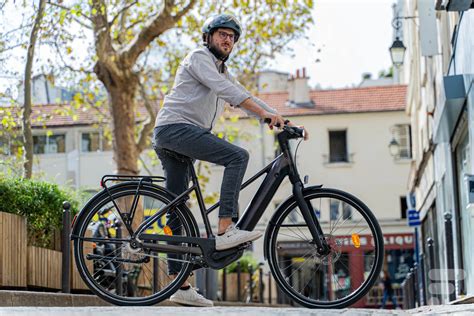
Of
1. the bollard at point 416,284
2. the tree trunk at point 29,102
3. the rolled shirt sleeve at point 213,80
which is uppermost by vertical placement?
the tree trunk at point 29,102

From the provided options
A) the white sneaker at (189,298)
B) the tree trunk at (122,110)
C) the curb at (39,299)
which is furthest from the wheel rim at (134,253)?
the tree trunk at (122,110)

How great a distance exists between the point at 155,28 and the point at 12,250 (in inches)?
463

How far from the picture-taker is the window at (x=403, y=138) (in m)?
50.1

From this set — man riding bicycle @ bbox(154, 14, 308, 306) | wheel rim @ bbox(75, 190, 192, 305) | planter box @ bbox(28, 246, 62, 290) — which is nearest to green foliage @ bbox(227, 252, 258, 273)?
planter box @ bbox(28, 246, 62, 290)

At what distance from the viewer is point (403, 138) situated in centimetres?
5016

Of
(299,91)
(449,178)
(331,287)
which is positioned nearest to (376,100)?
(299,91)

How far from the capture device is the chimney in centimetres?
5319

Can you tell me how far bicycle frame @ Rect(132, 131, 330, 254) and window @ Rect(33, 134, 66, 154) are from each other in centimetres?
4751

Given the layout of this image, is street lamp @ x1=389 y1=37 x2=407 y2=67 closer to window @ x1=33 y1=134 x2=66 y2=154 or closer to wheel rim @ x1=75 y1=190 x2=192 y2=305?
wheel rim @ x1=75 y1=190 x2=192 y2=305

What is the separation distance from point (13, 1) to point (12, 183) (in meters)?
2.89

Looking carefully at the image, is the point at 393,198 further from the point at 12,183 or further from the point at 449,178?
the point at 12,183

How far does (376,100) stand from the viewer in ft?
171

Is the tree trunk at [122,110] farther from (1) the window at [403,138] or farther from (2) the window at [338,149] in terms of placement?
Result: (1) the window at [403,138]

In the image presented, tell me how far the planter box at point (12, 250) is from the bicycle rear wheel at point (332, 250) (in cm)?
281
